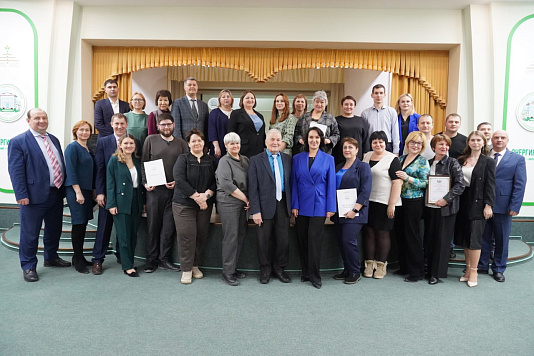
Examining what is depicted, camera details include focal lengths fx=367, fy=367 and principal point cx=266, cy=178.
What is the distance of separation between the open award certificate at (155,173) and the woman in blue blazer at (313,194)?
133cm

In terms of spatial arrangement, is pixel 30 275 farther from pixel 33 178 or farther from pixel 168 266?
pixel 168 266

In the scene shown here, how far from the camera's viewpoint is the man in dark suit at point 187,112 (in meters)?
4.31

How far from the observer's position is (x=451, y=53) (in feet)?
19.5

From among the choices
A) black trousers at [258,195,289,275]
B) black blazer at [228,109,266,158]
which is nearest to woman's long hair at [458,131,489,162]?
black trousers at [258,195,289,275]

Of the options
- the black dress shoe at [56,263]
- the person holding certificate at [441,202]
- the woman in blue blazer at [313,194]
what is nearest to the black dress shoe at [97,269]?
the black dress shoe at [56,263]

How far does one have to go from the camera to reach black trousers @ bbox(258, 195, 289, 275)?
12.0 feet

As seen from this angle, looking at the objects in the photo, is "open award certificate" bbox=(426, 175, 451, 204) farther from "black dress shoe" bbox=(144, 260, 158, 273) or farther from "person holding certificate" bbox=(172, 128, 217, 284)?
"black dress shoe" bbox=(144, 260, 158, 273)

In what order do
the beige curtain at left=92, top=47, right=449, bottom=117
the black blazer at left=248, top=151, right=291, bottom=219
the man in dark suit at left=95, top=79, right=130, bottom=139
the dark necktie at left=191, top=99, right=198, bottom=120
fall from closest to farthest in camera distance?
1. the black blazer at left=248, top=151, right=291, bottom=219
2. the dark necktie at left=191, top=99, right=198, bottom=120
3. the man in dark suit at left=95, top=79, right=130, bottom=139
4. the beige curtain at left=92, top=47, right=449, bottom=117

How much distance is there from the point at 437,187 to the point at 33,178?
13.2 feet

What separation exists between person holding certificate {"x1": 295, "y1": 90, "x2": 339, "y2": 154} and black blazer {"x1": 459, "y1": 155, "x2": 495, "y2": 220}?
1.43 metres

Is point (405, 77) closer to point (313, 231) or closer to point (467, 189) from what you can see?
point (467, 189)

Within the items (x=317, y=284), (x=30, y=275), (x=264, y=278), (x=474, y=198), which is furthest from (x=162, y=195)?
(x=474, y=198)

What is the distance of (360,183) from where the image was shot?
3.66 meters

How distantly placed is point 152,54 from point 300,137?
3.38 m
